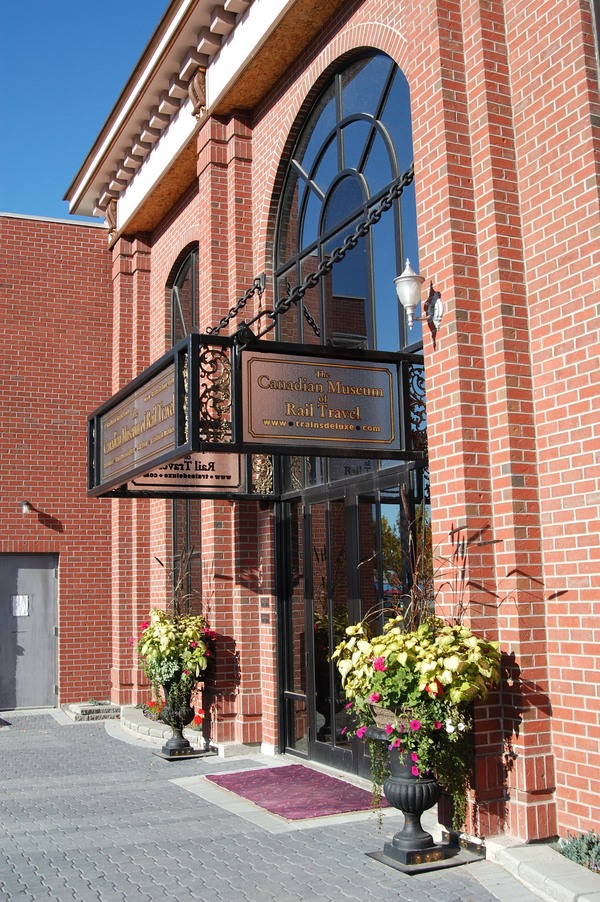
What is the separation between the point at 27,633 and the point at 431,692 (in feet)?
34.4

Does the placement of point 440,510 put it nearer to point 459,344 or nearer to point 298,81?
point 459,344

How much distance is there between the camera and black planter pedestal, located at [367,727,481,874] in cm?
579

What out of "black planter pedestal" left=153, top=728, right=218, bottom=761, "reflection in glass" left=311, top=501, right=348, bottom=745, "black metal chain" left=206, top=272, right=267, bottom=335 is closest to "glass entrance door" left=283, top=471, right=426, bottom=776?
"reflection in glass" left=311, top=501, right=348, bottom=745

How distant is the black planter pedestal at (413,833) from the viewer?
579 centimetres

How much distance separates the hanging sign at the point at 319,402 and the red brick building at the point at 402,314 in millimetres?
396

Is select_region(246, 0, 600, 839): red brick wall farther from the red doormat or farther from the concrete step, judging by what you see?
the concrete step

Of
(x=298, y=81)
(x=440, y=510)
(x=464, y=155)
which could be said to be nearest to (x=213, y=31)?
(x=298, y=81)

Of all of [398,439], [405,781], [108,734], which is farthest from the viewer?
[108,734]

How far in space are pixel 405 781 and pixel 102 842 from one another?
2445mm

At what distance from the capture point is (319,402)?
6.98m

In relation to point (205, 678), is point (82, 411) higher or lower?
higher

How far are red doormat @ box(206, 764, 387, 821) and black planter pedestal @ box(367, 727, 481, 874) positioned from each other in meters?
1.45

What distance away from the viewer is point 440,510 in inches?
252

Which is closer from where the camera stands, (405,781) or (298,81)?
(405,781)
